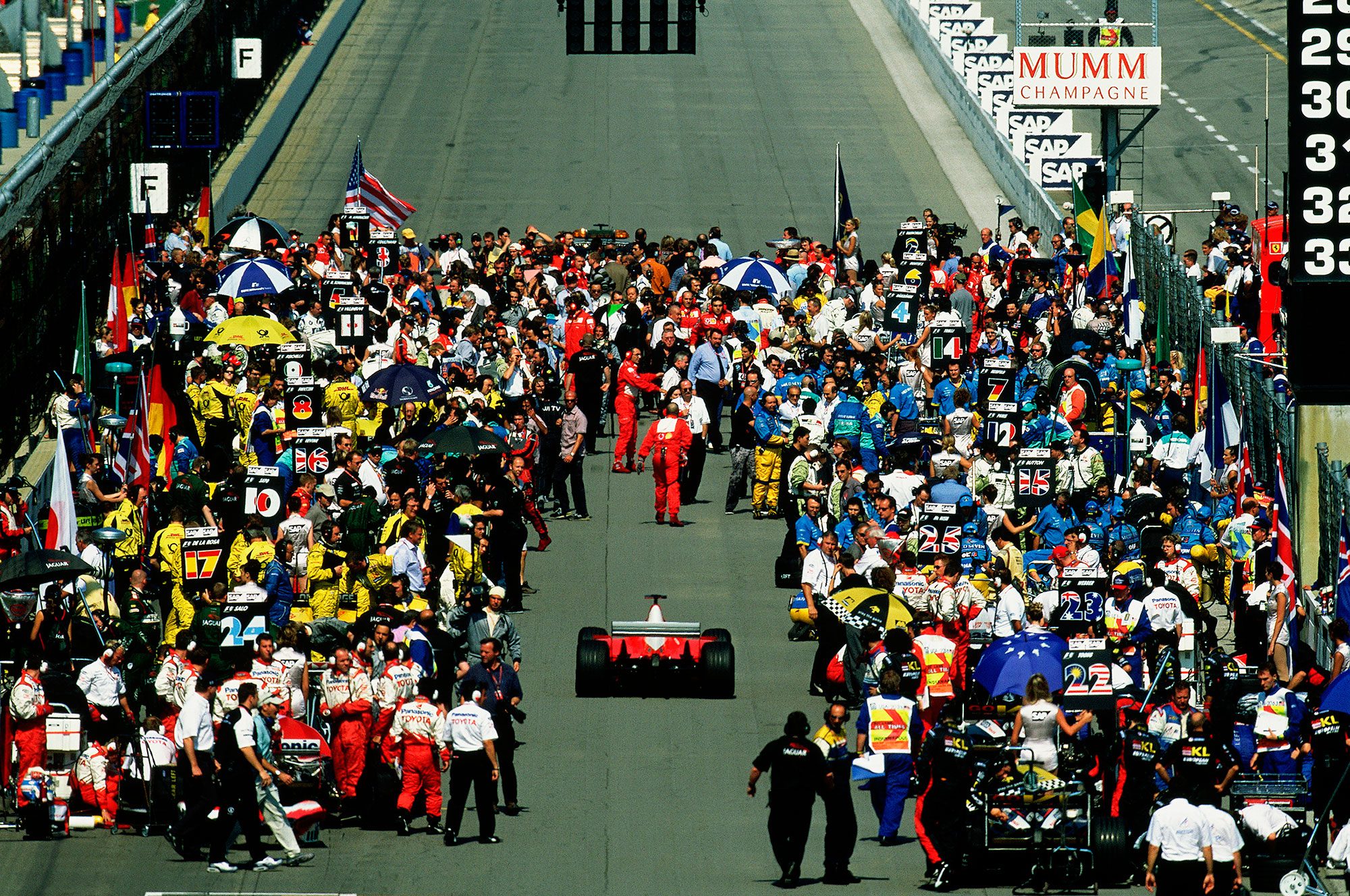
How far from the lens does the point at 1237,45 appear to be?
216ft

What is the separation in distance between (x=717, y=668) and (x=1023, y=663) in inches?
145

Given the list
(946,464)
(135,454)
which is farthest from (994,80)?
(135,454)

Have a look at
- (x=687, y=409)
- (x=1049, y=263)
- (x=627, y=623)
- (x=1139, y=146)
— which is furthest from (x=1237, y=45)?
(x=627, y=623)

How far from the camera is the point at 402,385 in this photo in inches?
1048

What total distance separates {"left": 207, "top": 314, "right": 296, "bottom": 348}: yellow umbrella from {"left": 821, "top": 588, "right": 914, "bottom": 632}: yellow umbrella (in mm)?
10492

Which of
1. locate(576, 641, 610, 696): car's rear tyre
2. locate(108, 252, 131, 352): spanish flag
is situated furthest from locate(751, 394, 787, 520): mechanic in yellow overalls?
locate(108, 252, 131, 352): spanish flag

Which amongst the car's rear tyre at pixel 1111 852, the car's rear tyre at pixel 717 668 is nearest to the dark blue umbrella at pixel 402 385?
the car's rear tyre at pixel 717 668

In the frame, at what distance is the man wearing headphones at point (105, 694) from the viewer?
18.6 metres

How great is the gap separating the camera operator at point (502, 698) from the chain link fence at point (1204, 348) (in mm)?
7115

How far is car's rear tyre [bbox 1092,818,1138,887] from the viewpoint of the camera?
A: 16.6 m

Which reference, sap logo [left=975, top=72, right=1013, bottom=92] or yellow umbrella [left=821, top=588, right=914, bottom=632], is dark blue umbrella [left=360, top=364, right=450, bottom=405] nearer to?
yellow umbrella [left=821, top=588, right=914, bottom=632]

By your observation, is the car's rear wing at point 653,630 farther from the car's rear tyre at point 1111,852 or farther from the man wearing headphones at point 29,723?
the car's rear tyre at point 1111,852

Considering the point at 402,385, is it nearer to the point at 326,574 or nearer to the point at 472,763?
the point at 326,574

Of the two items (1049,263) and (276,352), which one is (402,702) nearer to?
(276,352)
